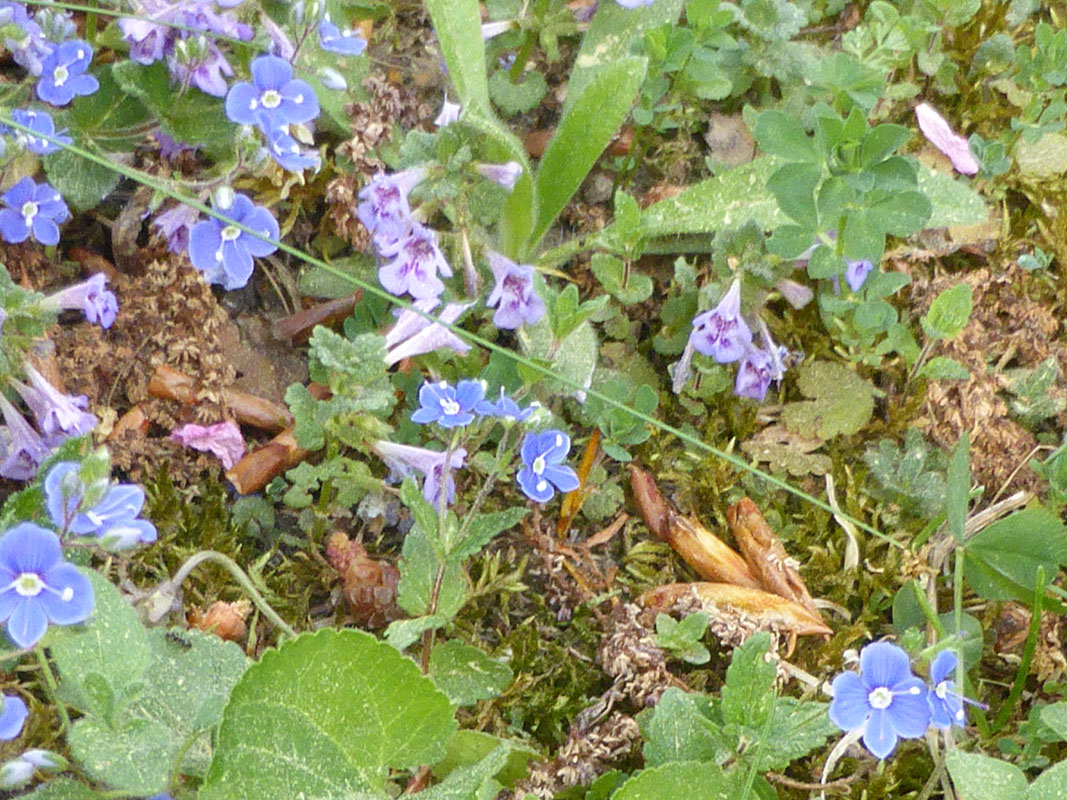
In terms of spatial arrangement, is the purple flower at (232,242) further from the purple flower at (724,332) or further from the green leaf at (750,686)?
the green leaf at (750,686)

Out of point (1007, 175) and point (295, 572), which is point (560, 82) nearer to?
point (1007, 175)

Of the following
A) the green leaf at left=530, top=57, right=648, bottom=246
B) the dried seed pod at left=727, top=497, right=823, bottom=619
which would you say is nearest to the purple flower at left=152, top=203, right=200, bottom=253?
the green leaf at left=530, top=57, right=648, bottom=246

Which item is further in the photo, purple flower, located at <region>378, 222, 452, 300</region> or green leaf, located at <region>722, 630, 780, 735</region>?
purple flower, located at <region>378, 222, 452, 300</region>

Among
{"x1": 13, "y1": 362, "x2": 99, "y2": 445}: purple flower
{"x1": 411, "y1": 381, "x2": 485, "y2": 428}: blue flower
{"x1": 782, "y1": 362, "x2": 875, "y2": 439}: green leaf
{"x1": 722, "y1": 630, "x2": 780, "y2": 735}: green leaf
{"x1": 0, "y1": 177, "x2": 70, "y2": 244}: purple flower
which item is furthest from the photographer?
{"x1": 782, "y1": 362, "x2": 875, "y2": 439}: green leaf

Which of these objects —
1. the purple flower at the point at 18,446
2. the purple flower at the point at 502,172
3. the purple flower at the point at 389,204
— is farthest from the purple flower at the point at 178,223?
the purple flower at the point at 502,172

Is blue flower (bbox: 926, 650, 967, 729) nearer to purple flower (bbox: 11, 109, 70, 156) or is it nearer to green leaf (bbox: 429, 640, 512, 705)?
green leaf (bbox: 429, 640, 512, 705)

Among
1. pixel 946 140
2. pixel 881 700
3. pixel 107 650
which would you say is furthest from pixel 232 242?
pixel 946 140
